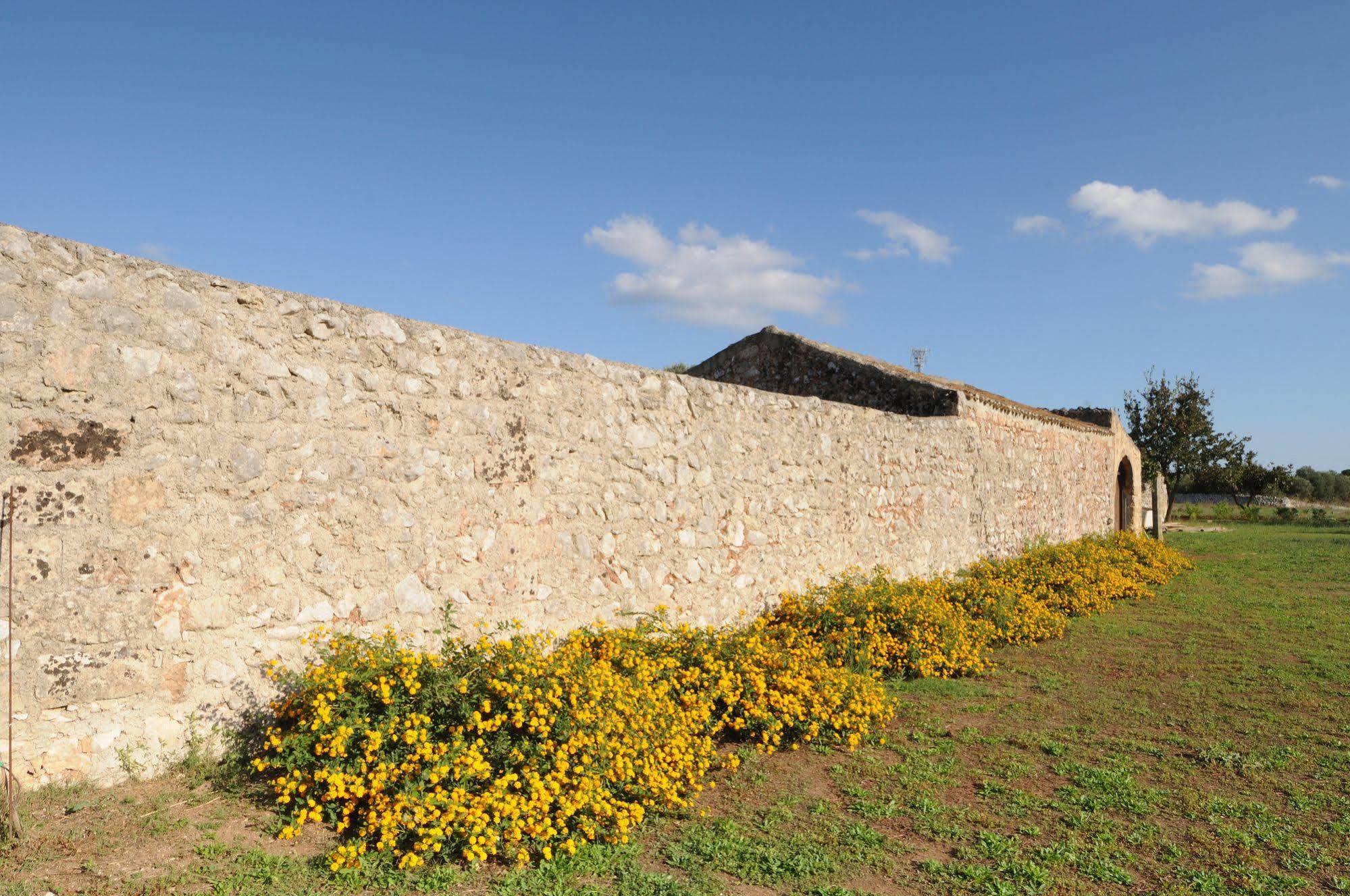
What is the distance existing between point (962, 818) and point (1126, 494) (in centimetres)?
2004

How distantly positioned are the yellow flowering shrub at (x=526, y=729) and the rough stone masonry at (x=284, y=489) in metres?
0.38

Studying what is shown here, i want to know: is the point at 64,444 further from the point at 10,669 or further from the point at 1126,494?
the point at 1126,494

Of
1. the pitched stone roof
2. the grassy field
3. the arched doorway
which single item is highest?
the pitched stone roof

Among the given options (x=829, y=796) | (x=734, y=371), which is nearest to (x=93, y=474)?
(x=829, y=796)

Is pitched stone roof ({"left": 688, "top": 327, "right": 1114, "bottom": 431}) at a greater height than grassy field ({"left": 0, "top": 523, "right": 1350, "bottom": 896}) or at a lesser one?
greater

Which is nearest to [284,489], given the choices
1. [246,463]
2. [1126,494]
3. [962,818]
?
[246,463]

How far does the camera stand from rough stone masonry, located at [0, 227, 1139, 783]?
12.3 feet

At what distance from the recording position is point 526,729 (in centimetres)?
439

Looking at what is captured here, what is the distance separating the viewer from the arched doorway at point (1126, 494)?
70.1 feet

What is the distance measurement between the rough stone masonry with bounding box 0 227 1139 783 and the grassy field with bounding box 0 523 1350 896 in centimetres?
60

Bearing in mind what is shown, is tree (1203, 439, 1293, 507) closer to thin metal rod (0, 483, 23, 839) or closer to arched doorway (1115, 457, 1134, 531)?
arched doorway (1115, 457, 1134, 531)

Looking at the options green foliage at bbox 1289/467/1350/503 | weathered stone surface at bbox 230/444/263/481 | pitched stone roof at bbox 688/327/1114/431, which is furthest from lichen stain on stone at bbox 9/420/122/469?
green foliage at bbox 1289/467/1350/503

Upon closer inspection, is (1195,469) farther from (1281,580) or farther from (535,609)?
(535,609)

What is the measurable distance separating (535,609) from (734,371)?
9945 mm
